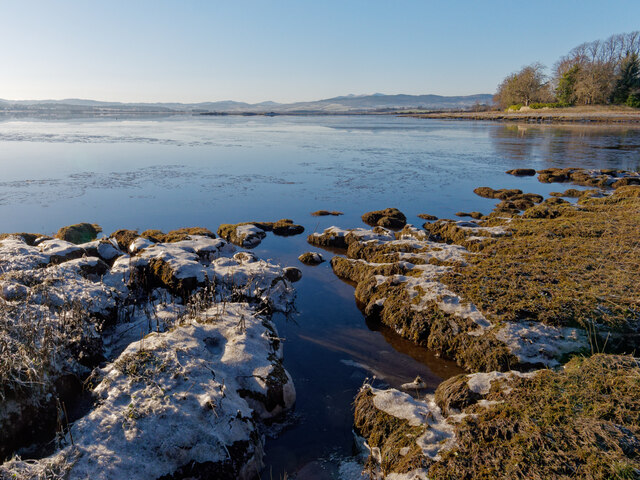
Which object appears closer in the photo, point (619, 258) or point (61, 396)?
point (61, 396)

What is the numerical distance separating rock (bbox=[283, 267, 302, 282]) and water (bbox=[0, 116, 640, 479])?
43 cm

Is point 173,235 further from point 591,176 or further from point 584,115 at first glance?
point 584,115

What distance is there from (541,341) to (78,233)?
1611cm

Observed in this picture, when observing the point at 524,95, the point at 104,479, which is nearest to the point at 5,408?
the point at 104,479

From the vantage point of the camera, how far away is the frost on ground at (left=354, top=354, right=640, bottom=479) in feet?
13.8

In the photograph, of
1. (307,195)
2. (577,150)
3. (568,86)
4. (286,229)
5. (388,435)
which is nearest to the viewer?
(388,435)

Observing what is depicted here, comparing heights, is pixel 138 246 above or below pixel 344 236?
above

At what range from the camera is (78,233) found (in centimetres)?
1506

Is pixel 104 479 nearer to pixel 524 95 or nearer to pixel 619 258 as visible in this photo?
pixel 619 258

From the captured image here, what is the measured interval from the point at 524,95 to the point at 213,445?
412ft

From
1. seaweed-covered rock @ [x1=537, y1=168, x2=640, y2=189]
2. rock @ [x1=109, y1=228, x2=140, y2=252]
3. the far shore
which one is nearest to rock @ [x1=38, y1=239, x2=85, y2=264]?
rock @ [x1=109, y1=228, x2=140, y2=252]

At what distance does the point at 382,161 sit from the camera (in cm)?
3453

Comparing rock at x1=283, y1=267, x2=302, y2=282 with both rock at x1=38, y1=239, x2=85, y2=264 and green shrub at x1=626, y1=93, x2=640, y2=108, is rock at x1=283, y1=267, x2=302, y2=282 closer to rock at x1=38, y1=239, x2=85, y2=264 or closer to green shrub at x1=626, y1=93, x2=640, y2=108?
rock at x1=38, y1=239, x2=85, y2=264

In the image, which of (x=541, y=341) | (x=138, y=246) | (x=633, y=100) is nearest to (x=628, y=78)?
(x=633, y=100)
